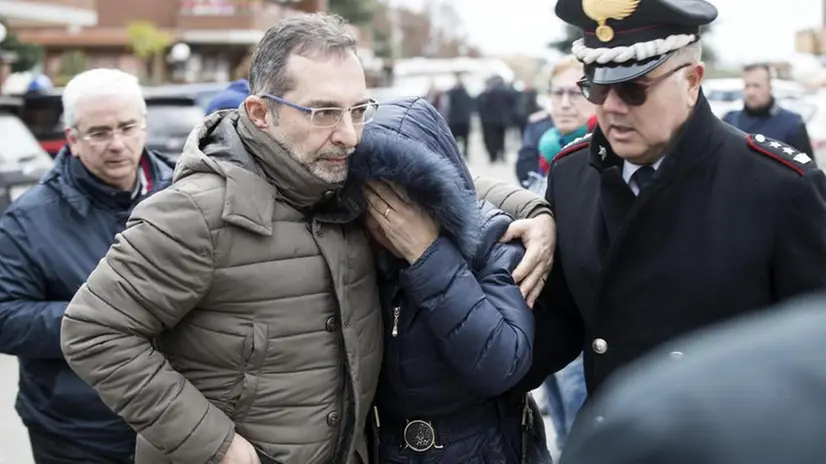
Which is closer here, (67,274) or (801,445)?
(801,445)

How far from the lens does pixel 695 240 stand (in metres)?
2.35

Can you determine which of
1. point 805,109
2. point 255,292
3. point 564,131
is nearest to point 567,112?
point 564,131

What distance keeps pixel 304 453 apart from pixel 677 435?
63.6 inches

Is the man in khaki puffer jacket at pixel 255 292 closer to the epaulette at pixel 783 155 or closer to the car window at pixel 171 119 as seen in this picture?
the epaulette at pixel 783 155

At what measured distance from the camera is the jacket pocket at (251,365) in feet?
7.41

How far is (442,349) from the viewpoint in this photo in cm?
233

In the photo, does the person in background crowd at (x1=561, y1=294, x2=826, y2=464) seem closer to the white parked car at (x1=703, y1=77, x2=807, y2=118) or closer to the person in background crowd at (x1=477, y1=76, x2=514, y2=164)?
the person in background crowd at (x1=477, y1=76, x2=514, y2=164)

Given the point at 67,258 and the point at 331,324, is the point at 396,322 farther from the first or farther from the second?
the point at 67,258

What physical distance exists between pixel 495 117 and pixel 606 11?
64.2ft

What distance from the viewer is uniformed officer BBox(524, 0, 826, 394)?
2275 millimetres

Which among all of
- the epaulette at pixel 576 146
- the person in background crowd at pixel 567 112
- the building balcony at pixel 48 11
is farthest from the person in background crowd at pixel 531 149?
the building balcony at pixel 48 11

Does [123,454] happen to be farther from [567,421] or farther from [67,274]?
[567,421]

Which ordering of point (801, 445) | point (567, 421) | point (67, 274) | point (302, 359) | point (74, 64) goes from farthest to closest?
point (74, 64) → point (567, 421) → point (67, 274) → point (302, 359) → point (801, 445)

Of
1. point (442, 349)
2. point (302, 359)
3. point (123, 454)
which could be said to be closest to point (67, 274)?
point (123, 454)
